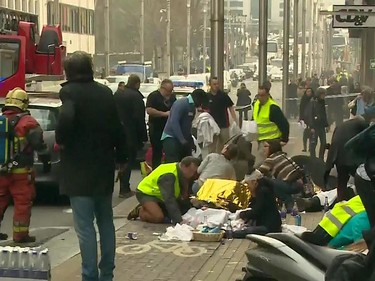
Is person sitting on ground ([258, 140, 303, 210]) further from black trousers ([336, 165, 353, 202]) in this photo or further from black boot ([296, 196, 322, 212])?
black trousers ([336, 165, 353, 202])

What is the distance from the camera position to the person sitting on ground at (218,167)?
1226cm

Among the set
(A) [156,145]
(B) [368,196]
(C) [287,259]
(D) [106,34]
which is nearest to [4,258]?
(C) [287,259]

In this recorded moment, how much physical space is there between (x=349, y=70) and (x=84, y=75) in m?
27.7

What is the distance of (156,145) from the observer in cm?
1500

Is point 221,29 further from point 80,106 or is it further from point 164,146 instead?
point 80,106

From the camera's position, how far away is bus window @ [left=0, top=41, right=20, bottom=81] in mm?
22969

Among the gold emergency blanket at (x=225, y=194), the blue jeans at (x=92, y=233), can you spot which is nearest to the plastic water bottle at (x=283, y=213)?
the gold emergency blanket at (x=225, y=194)

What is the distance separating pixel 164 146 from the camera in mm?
13766

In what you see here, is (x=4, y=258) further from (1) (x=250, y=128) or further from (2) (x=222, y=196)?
(1) (x=250, y=128)

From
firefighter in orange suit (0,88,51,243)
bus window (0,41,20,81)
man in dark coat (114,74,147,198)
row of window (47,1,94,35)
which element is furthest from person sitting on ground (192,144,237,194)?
row of window (47,1,94,35)

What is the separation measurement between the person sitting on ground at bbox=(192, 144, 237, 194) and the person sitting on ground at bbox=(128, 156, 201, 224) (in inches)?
26.7

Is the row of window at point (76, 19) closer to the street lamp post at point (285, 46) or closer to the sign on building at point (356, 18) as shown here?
the street lamp post at point (285, 46)

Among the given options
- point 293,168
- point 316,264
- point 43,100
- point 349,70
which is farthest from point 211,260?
point 349,70

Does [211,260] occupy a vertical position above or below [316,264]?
below
